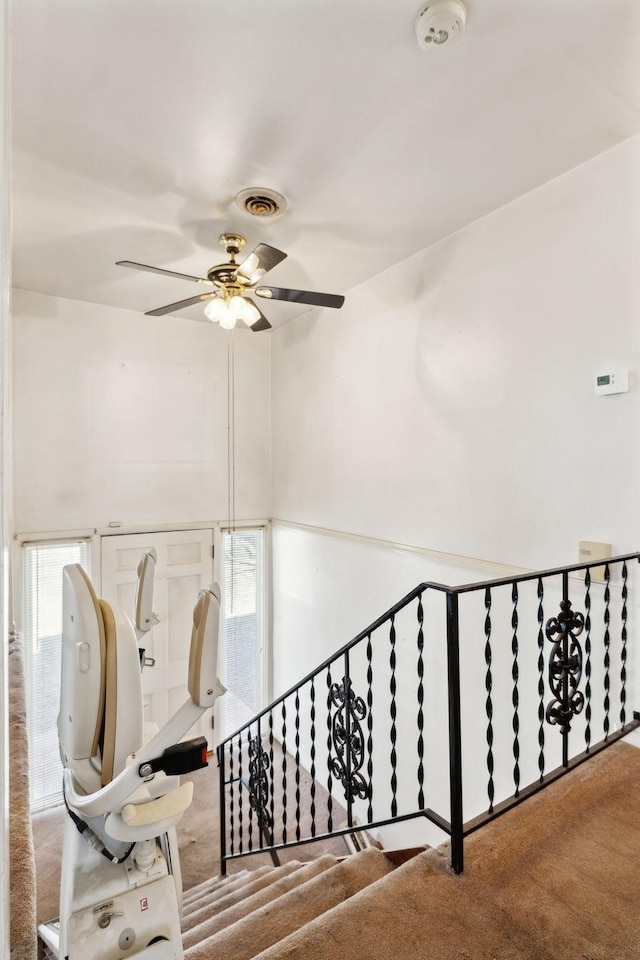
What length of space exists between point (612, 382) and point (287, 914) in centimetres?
252

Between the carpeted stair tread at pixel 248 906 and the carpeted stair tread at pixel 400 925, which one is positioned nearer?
the carpeted stair tread at pixel 400 925

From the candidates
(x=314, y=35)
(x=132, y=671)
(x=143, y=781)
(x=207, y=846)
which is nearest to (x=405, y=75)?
(x=314, y=35)

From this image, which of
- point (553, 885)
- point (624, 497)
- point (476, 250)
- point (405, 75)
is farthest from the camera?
point (476, 250)

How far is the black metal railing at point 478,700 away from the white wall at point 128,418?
7.46 ft

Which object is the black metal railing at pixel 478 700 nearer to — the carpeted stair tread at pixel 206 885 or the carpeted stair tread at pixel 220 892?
the carpeted stair tread at pixel 206 885

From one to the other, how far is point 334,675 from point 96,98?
3.96m

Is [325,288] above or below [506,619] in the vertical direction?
above

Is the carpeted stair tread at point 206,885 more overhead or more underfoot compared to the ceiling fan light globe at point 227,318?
more underfoot

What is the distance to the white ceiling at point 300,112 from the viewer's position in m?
1.65

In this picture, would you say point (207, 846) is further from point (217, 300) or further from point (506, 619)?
point (217, 300)

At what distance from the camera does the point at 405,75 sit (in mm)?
1853

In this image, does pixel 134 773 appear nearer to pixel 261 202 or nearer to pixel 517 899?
pixel 517 899

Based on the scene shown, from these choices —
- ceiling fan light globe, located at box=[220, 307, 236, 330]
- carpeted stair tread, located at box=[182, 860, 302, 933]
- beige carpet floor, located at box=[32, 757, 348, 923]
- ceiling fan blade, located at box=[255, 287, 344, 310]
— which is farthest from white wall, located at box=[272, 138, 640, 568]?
beige carpet floor, located at box=[32, 757, 348, 923]

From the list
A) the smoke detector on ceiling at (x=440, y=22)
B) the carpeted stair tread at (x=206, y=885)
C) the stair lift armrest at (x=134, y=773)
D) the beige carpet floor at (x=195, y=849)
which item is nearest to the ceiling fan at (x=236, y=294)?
the smoke detector on ceiling at (x=440, y=22)
